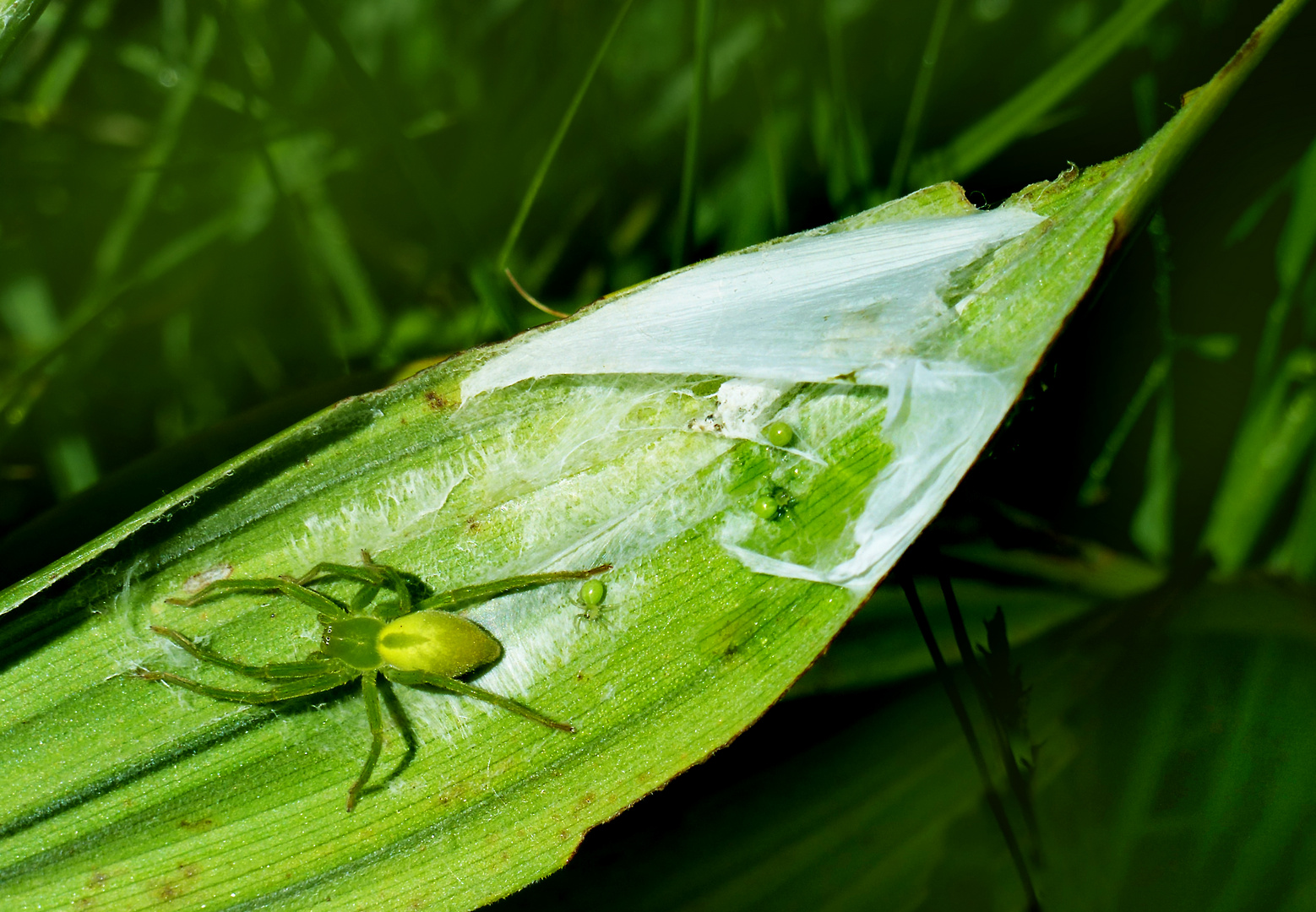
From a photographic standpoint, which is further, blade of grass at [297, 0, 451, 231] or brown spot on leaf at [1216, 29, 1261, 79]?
blade of grass at [297, 0, 451, 231]

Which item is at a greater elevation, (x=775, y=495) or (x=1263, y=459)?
(x=775, y=495)

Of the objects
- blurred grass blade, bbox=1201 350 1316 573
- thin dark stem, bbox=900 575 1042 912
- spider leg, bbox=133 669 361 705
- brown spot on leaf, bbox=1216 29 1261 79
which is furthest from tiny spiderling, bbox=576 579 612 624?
blurred grass blade, bbox=1201 350 1316 573

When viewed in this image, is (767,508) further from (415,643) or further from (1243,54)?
(1243,54)

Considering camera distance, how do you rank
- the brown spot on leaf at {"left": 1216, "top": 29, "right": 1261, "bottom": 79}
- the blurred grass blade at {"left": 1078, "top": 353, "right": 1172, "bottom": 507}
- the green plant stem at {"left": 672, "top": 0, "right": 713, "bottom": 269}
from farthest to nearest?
the blurred grass blade at {"left": 1078, "top": 353, "right": 1172, "bottom": 507} < the green plant stem at {"left": 672, "top": 0, "right": 713, "bottom": 269} < the brown spot on leaf at {"left": 1216, "top": 29, "right": 1261, "bottom": 79}

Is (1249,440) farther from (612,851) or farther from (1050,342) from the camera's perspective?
(612,851)

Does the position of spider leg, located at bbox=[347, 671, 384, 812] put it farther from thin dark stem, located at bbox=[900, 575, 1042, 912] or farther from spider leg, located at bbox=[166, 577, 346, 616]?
thin dark stem, located at bbox=[900, 575, 1042, 912]

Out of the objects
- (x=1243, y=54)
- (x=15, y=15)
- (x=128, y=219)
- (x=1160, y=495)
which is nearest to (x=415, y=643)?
(x=15, y=15)
